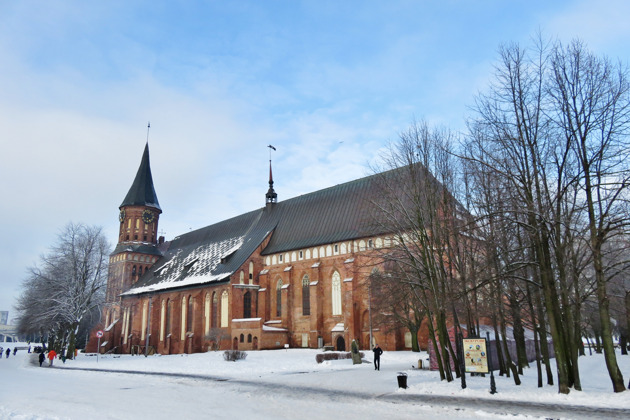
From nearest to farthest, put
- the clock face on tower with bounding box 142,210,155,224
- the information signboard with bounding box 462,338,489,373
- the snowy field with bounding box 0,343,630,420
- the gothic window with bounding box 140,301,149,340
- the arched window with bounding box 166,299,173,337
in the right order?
the snowy field with bounding box 0,343,630,420 → the information signboard with bounding box 462,338,489,373 → the arched window with bounding box 166,299,173,337 → the gothic window with bounding box 140,301,149,340 → the clock face on tower with bounding box 142,210,155,224

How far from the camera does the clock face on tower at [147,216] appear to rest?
234ft

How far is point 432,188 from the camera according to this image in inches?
788

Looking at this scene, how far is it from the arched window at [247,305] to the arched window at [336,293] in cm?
1006

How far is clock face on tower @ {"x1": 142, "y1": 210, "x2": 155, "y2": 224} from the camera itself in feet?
234

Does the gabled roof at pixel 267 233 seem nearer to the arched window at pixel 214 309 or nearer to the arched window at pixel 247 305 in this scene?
the arched window at pixel 214 309

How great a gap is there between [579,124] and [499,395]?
928 cm

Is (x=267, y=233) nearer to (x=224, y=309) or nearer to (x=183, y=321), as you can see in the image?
(x=224, y=309)

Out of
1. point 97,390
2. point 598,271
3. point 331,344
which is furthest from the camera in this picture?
point 331,344

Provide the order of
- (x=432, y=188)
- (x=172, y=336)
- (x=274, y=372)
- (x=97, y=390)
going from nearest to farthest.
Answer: (x=97, y=390)
(x=432, y=188)
(x=274, y=372)
(x=172, y=336)

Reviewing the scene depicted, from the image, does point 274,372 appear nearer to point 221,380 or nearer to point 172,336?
point 221,380

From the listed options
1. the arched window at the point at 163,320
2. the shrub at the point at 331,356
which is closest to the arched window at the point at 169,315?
the arched window at the point at 163,320

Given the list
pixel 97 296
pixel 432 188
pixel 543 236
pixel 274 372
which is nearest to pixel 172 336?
pixel 97 296

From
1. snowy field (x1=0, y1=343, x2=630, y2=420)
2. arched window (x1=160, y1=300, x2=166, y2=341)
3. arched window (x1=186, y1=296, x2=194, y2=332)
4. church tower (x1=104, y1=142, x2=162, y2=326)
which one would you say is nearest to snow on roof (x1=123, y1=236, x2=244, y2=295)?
arched window (x1=186, y1=296, x2=194, y2=332)

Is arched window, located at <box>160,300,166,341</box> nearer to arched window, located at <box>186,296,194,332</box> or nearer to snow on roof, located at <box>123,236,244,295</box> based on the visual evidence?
snow on roof, located at <box>123,236,244,295</box>
